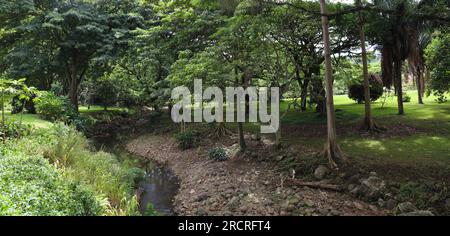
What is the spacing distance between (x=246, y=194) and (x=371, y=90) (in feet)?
52.0

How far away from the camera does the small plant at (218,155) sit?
12.9 metres

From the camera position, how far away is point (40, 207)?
4.75 m

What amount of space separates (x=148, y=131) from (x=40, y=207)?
54.7 ft

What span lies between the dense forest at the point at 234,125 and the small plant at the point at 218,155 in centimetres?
5

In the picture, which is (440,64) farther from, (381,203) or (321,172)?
(381,203)

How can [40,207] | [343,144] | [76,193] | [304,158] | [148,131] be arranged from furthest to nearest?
[148,131], [343,144], [304,158], [76,193], [40,207]

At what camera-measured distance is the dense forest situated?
7859 mm

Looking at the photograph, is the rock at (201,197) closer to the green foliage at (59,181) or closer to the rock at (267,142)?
the green foliage at (59,181)

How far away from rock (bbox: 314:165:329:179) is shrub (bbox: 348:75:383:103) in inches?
512

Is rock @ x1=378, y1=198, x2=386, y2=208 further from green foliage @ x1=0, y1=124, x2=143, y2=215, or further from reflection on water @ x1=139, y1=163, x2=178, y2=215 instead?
green foliage @ x1=0, y1=124, x2=143, y2=215

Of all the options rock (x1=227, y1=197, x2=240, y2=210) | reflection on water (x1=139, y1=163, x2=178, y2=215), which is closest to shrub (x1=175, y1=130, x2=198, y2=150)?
reflection on water (x1=139, y1=163, x2=178, y2=215)
